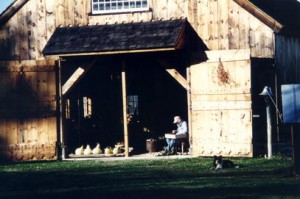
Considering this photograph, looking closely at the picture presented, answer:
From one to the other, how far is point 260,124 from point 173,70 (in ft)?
10.4

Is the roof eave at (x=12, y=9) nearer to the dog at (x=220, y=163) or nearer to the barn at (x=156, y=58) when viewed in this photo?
the barn at (x=156, y=58)

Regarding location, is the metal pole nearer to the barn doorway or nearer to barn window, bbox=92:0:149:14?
barn window, bbox=92:0:149:14

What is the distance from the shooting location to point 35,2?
69.4ft

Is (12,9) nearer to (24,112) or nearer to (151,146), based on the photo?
(24,112)

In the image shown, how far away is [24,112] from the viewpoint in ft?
64.3

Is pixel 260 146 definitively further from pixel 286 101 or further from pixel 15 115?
pixel 15 115

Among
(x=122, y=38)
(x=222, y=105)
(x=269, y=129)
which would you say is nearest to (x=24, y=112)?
(x=122, y=38)

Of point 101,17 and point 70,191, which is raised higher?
point 101,17

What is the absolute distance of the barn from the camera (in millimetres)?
18359

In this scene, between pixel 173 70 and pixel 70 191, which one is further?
pixel 173 70

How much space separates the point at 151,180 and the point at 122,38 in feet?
22.6

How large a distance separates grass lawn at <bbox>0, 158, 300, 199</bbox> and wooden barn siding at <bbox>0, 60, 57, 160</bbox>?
1.16 metres

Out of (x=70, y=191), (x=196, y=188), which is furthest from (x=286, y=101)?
(x=70, y=191)

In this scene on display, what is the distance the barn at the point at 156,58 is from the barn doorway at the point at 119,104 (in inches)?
107
